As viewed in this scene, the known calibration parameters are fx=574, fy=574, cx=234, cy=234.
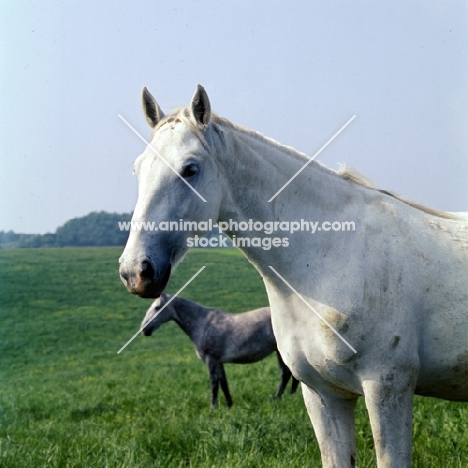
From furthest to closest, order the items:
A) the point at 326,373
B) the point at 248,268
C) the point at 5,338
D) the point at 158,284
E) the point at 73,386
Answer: the point at 248,268, the point at 5,338, the point at 73,386, the point at 326,373, the point at 158,284

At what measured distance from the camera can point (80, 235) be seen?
26438 millimetres

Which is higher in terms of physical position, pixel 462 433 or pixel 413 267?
pixel 413 267

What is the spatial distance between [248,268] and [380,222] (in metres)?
23.8

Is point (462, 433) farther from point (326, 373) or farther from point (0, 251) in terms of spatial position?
point (0, 251)

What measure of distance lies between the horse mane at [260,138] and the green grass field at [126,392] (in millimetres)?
737

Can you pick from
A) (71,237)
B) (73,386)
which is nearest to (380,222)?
(73,386)

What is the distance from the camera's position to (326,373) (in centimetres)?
267

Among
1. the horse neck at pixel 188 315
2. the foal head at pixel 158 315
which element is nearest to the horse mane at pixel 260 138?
the horse neck at pixel 188 315

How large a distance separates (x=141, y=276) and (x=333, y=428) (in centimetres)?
134

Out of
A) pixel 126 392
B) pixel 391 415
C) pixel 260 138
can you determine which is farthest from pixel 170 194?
pixel 126 392

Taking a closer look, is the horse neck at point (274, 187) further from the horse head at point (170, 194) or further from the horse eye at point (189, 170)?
the horse eye at point (189, 170)

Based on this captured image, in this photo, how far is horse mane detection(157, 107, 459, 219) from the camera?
2.64 metres

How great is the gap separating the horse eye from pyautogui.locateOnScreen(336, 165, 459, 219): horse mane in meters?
0.90

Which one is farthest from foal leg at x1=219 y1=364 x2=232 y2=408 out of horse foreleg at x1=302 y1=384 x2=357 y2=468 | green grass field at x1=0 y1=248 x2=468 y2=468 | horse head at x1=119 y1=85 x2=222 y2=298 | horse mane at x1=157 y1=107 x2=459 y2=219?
horse head at x1=119 y1=85 x2=222 y2=298
